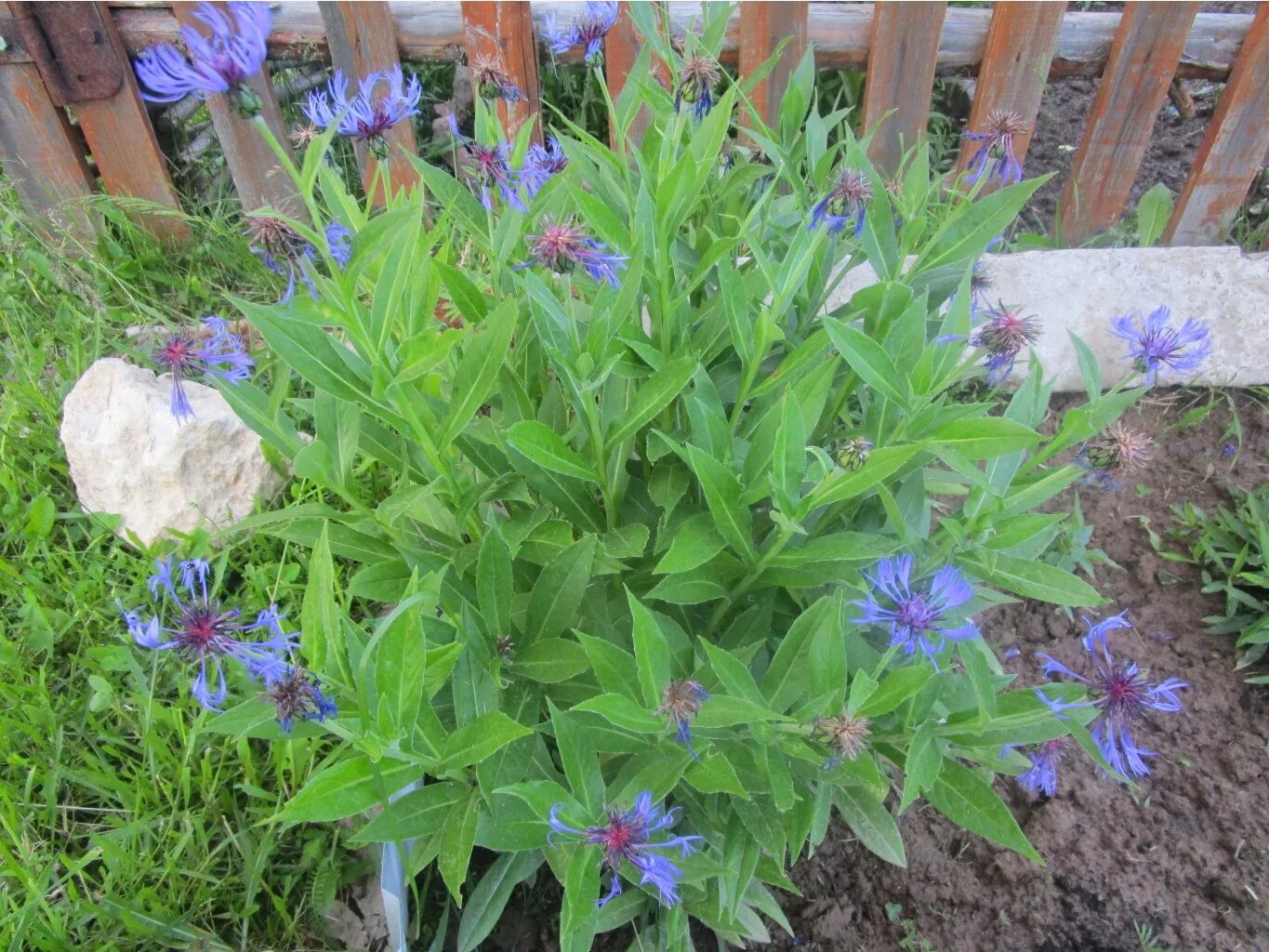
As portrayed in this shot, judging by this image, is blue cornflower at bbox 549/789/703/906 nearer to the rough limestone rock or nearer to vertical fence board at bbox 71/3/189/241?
the rough limestone rock

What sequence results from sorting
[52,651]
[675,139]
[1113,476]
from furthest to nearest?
1. [52,651]
2. [1113,476]
3. [675,139]

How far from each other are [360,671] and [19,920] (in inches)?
48.5

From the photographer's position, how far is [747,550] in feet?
4.59

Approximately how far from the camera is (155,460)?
2.46 m

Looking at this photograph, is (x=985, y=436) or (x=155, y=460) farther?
(x=155, y=460)

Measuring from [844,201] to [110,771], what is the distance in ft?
5.96

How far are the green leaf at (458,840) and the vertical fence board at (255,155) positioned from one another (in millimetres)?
2227

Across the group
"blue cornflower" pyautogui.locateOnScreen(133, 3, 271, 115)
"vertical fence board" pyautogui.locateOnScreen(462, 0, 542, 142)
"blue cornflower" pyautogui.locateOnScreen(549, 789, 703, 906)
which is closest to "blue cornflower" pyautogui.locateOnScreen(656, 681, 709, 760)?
"blue cornflower" pyautogui.locateOnScreen(549, 789, 703, 906)

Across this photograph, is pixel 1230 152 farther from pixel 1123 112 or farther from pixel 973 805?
pixel 973 805

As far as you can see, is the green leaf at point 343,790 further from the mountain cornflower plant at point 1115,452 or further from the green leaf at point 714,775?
the mountain cornflower plant at point 1115,452

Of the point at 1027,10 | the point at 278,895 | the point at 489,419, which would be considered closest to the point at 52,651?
the point at 278,895

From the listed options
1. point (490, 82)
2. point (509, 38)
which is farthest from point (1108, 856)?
point (509, 38)

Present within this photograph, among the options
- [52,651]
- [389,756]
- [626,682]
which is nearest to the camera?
[389,756]

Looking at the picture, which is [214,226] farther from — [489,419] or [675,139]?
[675,139]
